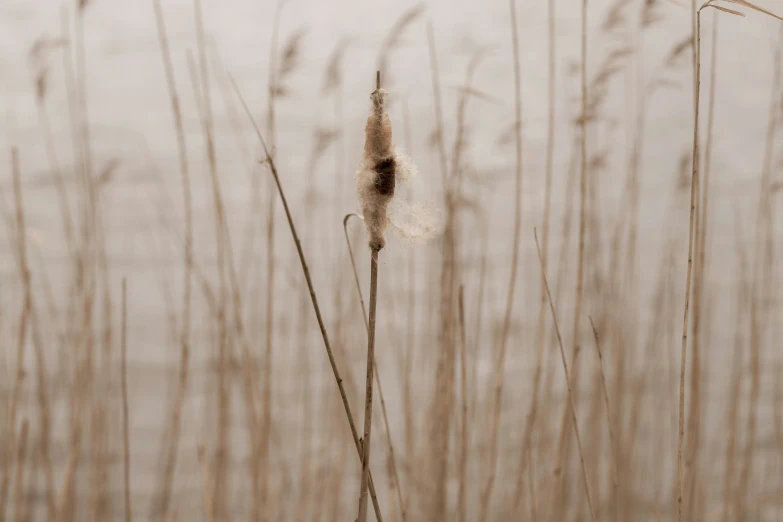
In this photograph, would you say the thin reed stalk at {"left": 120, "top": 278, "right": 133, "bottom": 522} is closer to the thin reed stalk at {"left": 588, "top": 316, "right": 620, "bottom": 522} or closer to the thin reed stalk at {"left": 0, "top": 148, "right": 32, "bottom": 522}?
the thin reed stalk at {"left": 0, "top": 148, "right": 32, "bottom": 522}

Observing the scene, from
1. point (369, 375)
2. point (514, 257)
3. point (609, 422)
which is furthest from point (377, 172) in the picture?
point (514, 257)

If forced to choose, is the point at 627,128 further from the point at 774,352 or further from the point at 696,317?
the point at 696,317

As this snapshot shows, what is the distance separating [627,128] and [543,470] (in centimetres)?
86

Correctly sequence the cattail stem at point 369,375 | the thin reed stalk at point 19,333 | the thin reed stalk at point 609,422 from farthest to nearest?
1. the thin reed stalk at point 19,333
2. the thin reed stalk at point 609,422
3. the cattail stem at point 369,375

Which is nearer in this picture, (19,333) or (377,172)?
(377,172)

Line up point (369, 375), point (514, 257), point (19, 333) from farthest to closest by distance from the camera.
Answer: point (19, 333), point (514, 257), point (369, 375)

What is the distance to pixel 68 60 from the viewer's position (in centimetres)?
119

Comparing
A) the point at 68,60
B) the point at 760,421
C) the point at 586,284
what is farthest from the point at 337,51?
the point at 760,421

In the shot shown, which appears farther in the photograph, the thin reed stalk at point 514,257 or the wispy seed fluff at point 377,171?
the thin reed stalk at point 514,257

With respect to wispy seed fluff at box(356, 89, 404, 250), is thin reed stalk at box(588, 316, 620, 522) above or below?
below

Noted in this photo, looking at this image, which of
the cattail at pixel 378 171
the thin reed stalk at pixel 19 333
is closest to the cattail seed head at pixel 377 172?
the cattail at pixel 378 171

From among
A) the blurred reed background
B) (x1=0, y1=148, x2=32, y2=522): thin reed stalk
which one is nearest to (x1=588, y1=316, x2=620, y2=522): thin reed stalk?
the blurred reed background

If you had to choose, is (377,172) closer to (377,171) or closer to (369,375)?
(377,171)

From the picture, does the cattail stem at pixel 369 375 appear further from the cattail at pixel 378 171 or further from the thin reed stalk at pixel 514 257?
the thin reed stalk at pixel 514 257
